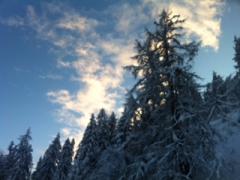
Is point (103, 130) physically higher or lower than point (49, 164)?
higher

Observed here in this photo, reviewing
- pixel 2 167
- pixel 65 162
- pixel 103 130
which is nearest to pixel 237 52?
pixel 103 130

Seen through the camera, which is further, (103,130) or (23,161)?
(23,161)

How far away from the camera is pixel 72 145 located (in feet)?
200

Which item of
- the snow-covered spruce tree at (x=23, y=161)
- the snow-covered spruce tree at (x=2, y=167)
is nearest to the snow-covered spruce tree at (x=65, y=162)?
the snow-covered spruce tree at (x=23, y=161)

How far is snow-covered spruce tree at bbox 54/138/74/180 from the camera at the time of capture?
52.0 metres

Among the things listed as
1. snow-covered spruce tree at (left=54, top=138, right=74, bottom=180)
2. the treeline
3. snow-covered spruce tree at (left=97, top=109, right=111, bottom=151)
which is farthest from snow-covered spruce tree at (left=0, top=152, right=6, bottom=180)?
the treeline

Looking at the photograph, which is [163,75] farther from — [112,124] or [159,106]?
[112,124]

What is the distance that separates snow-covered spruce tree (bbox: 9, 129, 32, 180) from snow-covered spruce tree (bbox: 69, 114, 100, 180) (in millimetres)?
14524

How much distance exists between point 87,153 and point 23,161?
18555 millimetres

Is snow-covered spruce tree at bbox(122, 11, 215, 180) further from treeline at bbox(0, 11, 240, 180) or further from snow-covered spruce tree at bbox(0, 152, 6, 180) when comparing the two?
snow-covered spruce tree at bbox(0, 152, 6, 180)

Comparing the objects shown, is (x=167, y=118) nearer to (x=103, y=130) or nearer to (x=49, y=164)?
(x=103, y=130)

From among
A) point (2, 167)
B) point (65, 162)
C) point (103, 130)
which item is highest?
point (103, 130)

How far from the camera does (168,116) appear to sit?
1616 cm

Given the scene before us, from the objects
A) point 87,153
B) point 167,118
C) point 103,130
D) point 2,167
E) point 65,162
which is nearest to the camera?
point 167,118
